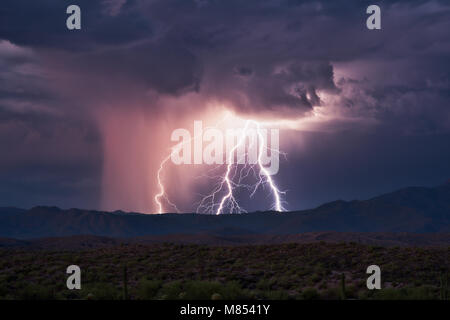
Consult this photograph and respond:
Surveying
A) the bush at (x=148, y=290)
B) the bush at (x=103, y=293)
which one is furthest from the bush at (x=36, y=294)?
the bush at (x=148, y=290)

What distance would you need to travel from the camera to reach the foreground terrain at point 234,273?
3309 cm

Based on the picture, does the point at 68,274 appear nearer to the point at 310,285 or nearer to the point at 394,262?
the point at 310,285

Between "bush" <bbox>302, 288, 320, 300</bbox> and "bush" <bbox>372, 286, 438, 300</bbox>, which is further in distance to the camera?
"bush" <bbox>302, 288, 320, 300</bbox>

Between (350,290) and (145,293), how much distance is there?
11.4 m

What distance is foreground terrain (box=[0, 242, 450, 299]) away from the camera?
109ft

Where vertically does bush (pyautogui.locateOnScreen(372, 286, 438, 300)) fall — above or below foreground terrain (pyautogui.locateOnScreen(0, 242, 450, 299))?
below

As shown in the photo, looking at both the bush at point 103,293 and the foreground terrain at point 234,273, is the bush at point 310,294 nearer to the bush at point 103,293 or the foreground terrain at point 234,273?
the foreground terrain at point 234,273

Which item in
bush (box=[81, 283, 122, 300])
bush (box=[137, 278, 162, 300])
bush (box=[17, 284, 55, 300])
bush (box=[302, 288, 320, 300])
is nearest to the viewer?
bush (box=[81, 283, 122, 300])

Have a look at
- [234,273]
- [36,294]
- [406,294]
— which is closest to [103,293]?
[36,294]

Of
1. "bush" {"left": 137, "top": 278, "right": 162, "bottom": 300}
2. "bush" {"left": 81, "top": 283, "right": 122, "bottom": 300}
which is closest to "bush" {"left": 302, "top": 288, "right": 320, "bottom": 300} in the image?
"bush" {"left": 137, "top": 278, "right": 162, "bottom": 300}

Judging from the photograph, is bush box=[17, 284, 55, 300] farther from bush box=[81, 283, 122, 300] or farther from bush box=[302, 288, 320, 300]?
Answer: bush box=[302, 288, 320, 300]

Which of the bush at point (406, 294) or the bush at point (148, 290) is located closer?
the bush at point (406, 294)
